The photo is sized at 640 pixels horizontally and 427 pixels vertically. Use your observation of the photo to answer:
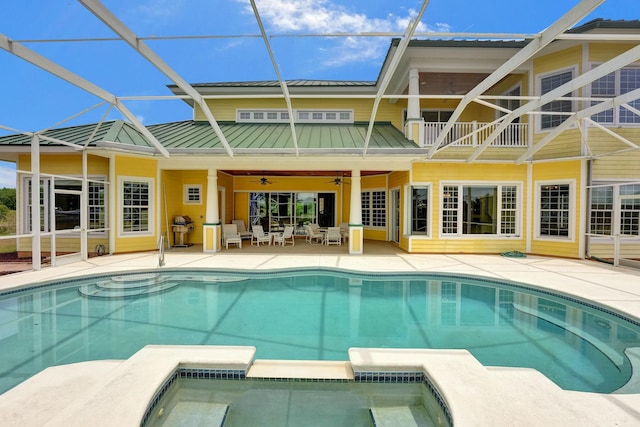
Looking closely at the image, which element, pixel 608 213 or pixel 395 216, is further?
pixel 395 216

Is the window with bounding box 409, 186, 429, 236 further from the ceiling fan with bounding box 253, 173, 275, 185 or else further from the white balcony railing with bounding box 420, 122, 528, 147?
the ceiling fan with bounding box 253, 173, 275, 185

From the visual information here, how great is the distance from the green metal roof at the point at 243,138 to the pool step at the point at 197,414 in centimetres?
754

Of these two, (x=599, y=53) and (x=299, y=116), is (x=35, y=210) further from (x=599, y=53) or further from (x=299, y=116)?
(x=599, y=53)

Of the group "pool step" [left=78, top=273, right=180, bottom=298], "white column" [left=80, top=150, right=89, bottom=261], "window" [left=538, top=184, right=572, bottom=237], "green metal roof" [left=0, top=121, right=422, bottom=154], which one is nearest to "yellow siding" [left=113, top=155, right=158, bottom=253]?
"green metal roof" [left=0, top=121, right=422, bottom=154]

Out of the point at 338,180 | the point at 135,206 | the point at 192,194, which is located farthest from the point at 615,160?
the point at 135,206

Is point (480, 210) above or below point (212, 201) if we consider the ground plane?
below

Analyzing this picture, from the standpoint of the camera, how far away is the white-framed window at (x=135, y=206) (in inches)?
413

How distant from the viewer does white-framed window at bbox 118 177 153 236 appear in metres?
10.5

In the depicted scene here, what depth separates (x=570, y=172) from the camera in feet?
32.8

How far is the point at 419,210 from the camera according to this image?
11.6m

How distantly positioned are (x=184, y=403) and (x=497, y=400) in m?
2.83

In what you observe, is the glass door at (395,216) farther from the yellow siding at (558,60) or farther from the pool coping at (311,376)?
the pool coping at (311,376)

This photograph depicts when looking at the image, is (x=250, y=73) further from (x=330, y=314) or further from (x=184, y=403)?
(x=184, y=403)

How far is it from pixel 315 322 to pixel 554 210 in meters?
9.71
